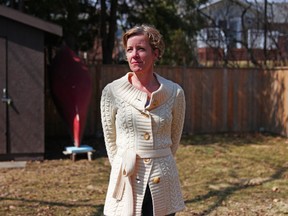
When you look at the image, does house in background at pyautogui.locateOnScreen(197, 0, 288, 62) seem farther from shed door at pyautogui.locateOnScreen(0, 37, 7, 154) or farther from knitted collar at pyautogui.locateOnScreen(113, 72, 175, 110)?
knitted collar at pyautogui.locateOnScreen(113, 72, 175, 110)

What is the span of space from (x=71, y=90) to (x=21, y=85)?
117 centimetres

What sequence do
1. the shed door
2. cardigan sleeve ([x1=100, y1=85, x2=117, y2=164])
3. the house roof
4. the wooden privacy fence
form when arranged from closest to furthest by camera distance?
1. cardigan sleeve ([x1=100, y1=85, x2=117, y2=164])
2. the house roof
3. the shed door
4. the wooden privacy fence

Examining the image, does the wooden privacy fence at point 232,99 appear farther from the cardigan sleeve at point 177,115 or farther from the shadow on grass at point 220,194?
the cardigan sleeve at point 177,115

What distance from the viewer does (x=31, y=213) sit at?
5.23 m

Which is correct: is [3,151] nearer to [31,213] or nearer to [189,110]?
[31,213]

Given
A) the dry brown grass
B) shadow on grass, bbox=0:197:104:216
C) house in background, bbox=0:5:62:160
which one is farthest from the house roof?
shadow on grass, bbox=0:197:104:216

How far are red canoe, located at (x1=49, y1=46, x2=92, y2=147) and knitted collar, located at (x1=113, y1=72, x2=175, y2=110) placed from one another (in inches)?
252

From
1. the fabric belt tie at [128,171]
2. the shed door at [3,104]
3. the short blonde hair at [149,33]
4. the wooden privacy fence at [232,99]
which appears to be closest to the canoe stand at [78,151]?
the shed door at [3,104]

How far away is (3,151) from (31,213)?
3.24m

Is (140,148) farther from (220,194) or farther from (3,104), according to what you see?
(3,104)

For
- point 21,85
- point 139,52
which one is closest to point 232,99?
point 21,85

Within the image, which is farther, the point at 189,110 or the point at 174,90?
the point at 189,110

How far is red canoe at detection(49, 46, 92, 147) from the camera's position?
29.7 feet

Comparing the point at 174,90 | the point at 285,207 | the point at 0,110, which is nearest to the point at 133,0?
the point at 0,110
